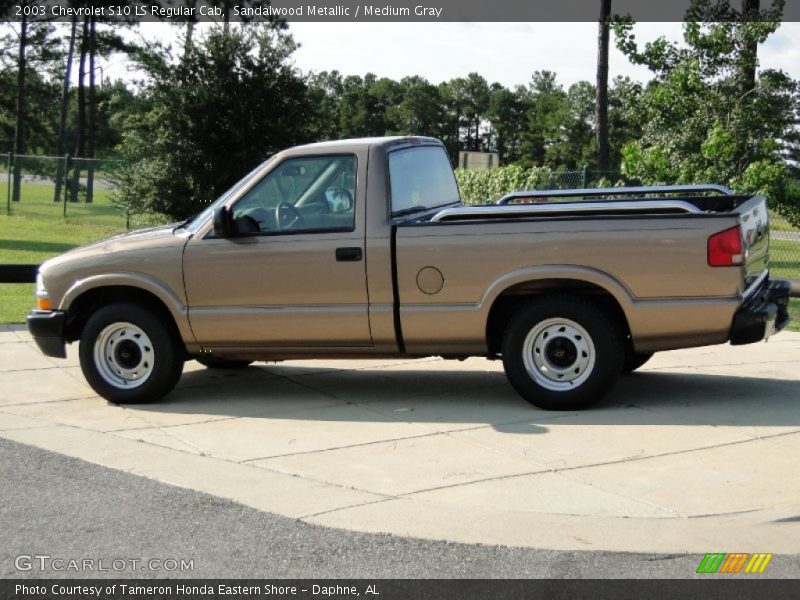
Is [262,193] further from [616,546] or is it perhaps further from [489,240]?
[616,546]

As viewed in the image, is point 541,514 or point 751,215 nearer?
point 541,514

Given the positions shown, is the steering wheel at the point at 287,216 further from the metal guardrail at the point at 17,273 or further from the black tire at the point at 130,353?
the metal guardrail at the point at 17,273

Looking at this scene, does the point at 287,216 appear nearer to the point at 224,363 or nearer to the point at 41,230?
the point at 224,363

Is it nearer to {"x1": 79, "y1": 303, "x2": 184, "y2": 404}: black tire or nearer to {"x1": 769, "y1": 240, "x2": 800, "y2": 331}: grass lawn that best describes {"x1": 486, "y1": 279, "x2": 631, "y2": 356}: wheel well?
{"x1": 79, "y1": 303, "x2": 184, "y2": 404}: black tire

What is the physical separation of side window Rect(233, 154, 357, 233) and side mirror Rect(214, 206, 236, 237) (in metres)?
0.07

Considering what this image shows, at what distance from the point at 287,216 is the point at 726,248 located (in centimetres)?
316

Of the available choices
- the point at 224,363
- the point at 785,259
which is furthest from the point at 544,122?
the point at 224,363

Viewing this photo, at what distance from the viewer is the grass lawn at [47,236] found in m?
15.7

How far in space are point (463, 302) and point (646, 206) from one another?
1449 millimetres

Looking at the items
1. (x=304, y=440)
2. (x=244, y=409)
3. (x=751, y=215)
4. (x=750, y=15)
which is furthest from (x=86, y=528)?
(x=750, y=15)

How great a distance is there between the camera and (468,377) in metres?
10.0

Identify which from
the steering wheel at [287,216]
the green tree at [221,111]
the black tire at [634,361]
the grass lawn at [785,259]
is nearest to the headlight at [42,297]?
the steering wheel at [287,216]

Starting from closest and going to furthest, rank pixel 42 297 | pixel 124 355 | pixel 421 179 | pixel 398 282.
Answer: pixel 398 282 → pixel 124 355 → pixel 42 297 → pixel 421 179

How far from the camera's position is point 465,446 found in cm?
749
